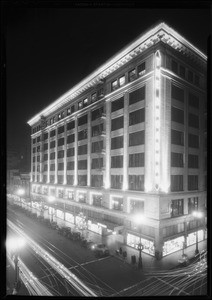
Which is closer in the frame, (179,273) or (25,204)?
(179,273)

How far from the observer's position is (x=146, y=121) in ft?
75.2

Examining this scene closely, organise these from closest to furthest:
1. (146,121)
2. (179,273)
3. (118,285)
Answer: (118,285)
(179,273)
(146,121)

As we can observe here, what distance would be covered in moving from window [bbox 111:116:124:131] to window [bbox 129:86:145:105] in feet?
9.54

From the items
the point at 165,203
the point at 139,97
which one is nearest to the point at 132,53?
the point at 139,97

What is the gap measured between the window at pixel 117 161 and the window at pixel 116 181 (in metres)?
1.55

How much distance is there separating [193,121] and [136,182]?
37.8ft

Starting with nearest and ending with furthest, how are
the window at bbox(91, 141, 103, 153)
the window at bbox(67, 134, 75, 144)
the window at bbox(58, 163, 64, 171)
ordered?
the window at bbox(91, 141, 103, 153), the window at bbox(67, 134, 75, 144), the window at bbox(58, 163, 64, 171)

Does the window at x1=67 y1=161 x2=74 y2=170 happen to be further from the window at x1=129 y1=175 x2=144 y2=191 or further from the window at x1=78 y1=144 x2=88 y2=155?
the window at x1=129 y1=175 x2=144 y2=191

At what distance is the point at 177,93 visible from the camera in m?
24.2

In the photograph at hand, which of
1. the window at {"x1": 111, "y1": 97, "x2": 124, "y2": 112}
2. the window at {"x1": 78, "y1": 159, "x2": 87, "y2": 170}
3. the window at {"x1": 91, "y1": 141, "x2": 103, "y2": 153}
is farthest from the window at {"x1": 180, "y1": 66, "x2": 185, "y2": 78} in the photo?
the window at {"x1": 78, "y1": 159, "x2": 87, "y2": 170}

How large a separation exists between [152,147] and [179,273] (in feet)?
40.8

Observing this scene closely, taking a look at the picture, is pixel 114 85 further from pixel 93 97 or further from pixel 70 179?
pixel 70 179

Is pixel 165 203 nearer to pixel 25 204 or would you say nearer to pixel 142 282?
pixel 142 282

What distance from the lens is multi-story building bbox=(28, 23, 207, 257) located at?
71.7 ft
